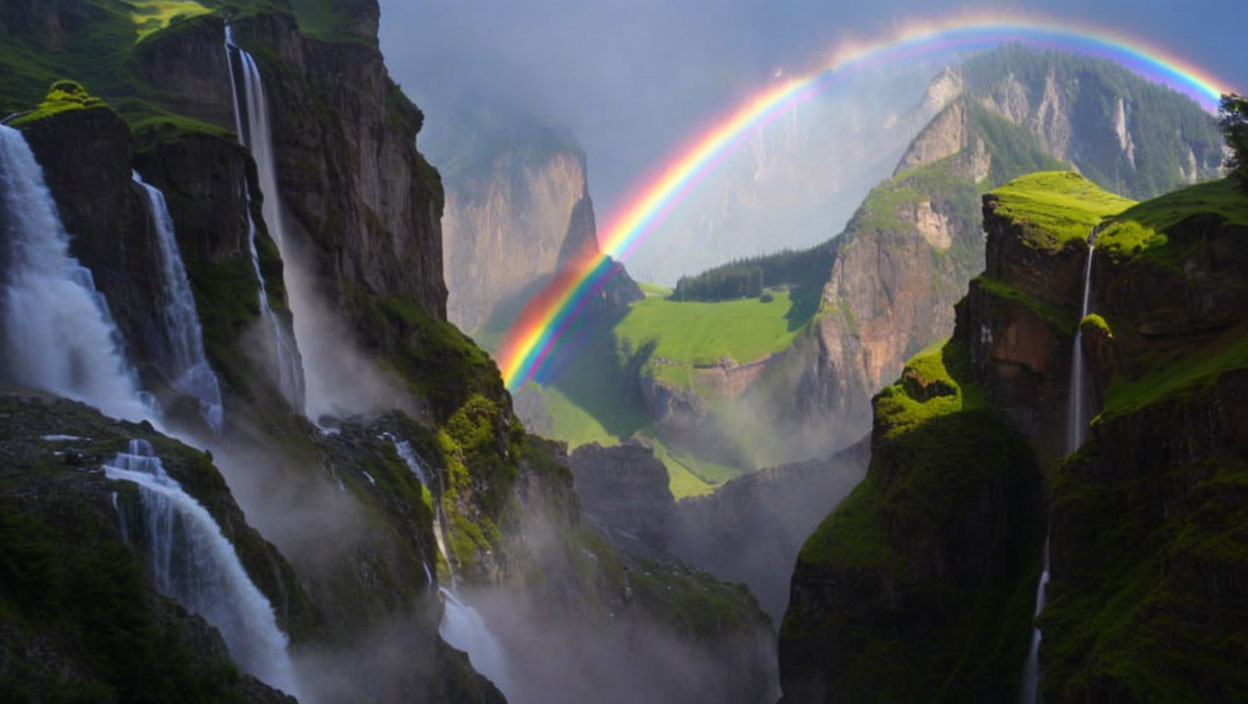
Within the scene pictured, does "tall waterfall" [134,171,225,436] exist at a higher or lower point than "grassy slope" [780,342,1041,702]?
lower

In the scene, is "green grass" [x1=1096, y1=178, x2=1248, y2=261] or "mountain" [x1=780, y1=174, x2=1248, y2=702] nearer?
"mountain" [x1=780, y1=174, x2=1248, y2=702]

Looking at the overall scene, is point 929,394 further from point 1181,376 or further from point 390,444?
point 390,444

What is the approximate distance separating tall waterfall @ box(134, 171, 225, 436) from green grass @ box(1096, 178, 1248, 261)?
68.2 meters

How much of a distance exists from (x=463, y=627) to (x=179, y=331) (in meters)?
36.2

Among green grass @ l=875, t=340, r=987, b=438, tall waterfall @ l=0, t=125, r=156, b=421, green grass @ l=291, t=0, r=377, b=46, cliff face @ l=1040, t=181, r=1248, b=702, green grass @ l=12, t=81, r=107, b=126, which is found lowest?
tall waterfall @ l=0, t=125, r=156, b=421

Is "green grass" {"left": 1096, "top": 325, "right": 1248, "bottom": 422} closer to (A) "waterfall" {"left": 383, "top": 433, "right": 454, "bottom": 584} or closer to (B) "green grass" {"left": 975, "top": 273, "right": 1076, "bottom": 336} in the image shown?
(B) "green grass" {"left": 975, "top": 273, "right": 1076, "bottom": 336}

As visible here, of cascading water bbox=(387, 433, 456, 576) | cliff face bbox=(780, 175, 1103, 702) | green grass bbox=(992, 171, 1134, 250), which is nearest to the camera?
cascading water bbox=(387, 433, 456, 576)

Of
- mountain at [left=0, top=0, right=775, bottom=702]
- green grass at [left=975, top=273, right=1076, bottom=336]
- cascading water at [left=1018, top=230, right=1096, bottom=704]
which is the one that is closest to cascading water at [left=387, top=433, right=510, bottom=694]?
mountain at [left=0, top=0, right=775, bottom=702]

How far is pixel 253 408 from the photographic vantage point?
7525 cm

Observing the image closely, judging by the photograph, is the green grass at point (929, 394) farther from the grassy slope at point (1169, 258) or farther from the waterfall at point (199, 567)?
the waterfall at point (199, 567)

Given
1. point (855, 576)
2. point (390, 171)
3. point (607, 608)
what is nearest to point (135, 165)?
point (390, 171)

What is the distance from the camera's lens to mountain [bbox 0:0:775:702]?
46250 millimetres

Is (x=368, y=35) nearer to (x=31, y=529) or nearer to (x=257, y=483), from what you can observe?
(x=257, y=483)

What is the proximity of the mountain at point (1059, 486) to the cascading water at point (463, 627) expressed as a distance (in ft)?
99.5
